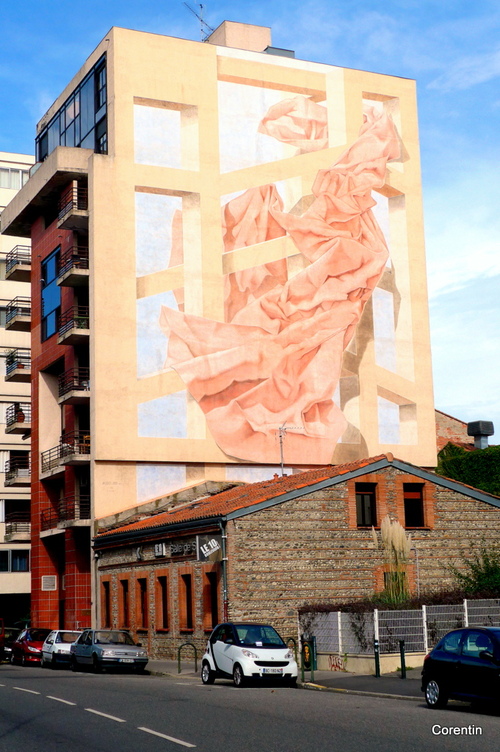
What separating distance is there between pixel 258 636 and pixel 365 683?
2.97 meters

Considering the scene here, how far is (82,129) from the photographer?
58188mm

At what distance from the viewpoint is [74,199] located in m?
54.7

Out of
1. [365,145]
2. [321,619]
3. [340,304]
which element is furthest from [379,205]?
[321,619]

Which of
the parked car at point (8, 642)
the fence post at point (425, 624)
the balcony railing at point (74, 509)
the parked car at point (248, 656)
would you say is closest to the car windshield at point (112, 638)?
the parked car at point (248, 656)

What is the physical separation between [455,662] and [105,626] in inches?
1196

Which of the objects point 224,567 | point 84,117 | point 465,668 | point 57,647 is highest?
point 84,117

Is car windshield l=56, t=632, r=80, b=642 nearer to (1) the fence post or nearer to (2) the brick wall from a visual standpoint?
(2) the brick wall

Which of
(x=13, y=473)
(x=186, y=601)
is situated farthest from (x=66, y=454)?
(x=13, y=473)

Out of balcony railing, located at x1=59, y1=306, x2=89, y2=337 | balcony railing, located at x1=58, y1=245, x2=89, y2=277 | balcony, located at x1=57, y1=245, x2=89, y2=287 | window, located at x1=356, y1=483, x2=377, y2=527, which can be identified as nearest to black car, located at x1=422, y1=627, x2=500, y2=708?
window, located at x1=356, y1=483, x2=377, y2=527

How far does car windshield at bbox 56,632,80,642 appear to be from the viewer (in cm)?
3905

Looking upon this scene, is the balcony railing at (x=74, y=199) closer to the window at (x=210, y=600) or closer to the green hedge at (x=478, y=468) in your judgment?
the green hedge at (x=478, y=468)

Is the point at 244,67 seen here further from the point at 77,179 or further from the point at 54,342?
the point at 54,342

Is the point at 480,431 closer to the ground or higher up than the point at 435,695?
higher up

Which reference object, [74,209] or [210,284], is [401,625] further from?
[74,209]
